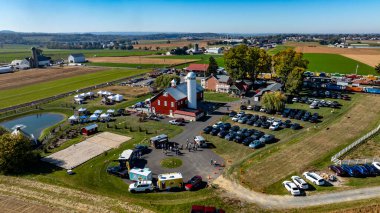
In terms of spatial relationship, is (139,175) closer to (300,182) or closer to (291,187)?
(291,187)

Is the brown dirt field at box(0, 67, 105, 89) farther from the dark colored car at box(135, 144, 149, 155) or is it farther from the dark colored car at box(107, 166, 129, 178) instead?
the dark colored car at box(107, 166, 129, 178)

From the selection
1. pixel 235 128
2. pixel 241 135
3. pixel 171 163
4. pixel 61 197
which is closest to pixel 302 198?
pixel 171 163

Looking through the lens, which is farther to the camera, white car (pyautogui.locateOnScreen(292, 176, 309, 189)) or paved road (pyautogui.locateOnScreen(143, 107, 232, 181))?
paved road (pyautogui.locateOnScreen(143, 107, 232, 181))

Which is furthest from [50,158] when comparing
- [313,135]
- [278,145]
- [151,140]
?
[313,135]

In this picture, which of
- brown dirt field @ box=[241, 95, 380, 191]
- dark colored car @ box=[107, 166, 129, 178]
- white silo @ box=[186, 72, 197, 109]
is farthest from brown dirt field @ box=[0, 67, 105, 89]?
brown dirt field @ box=[241, 95, 380, 191]

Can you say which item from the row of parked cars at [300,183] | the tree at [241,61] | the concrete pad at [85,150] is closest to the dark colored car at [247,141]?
the row of parked cars at [300,183]
